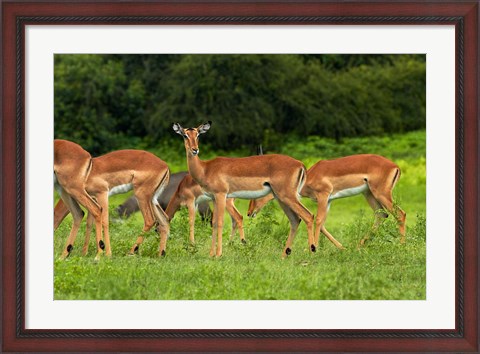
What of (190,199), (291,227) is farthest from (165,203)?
(291,227)

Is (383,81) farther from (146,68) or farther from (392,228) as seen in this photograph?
(392,228)

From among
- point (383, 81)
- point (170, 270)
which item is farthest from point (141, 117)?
point (170, 270)

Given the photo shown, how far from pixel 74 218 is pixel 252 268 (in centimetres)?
205

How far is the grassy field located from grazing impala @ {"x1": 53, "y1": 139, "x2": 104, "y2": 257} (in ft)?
1.12

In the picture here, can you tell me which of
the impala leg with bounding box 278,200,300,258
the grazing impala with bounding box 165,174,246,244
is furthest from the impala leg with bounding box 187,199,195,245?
the impala leg with bounding box 278,200,300,258

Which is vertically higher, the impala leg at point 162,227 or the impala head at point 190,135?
the impala head at point 190,135

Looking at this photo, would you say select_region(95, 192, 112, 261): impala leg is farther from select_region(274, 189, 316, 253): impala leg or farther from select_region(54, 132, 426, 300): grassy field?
select_region(274, 189, 316, 253): impala leg

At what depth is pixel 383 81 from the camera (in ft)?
76.4

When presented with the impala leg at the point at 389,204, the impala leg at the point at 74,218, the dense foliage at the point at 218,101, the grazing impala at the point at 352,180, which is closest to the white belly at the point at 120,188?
the impala leg at the point at 74,218

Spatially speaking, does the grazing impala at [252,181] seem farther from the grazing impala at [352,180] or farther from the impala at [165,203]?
the impala at [165,203]

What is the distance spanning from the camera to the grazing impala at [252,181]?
10133mm

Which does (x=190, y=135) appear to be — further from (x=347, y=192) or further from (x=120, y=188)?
(x=347, y=192)
